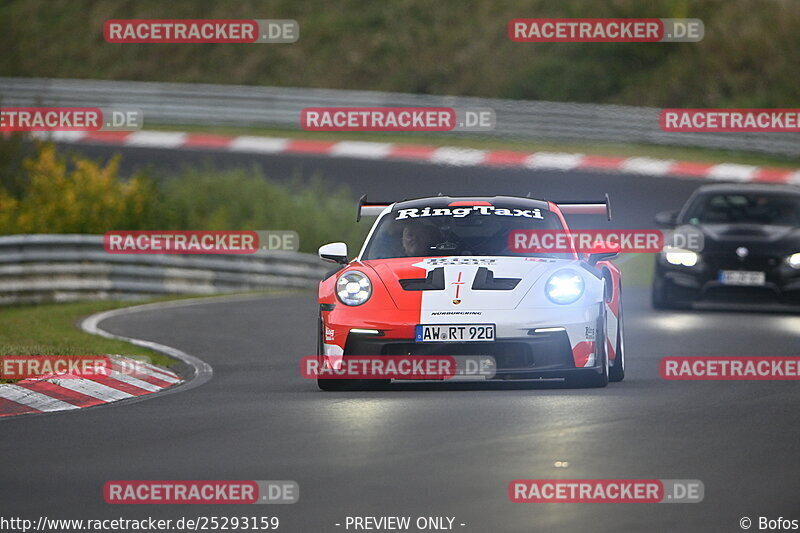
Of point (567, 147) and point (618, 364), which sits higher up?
point (567, 147)

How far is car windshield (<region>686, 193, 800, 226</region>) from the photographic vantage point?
66.0 ft

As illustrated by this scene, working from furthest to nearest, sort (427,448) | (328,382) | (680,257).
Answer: (680,257)
(328,382)
(427,448)

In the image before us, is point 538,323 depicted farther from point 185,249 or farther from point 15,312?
point 185,249

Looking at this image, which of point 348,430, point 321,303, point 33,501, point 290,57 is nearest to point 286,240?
point 321,303

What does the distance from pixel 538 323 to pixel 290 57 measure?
41918 millimetres

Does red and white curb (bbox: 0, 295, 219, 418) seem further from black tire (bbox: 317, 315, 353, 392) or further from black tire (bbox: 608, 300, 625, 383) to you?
black tire (bbox: 608, 300, 625, 383)

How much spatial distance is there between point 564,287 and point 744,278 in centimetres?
844

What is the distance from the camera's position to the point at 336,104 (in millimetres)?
40062

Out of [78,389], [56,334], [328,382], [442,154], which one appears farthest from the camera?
[442,154]

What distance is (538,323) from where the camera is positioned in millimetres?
11250

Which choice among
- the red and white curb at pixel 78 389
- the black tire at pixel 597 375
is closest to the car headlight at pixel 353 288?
the black tire at pixel 597 375

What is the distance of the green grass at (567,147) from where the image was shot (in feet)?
121

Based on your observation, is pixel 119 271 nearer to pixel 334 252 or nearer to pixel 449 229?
Result: pixel 334 252

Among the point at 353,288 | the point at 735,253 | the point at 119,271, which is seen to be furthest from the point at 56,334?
the point at 735,253
